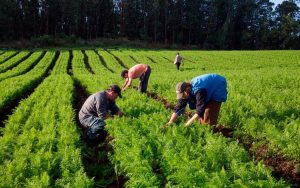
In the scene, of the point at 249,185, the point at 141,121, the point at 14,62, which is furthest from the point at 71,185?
the point at 14,62

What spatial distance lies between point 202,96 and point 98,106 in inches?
105

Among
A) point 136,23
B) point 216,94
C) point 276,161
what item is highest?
point 136,23

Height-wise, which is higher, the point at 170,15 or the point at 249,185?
the point at 170,15

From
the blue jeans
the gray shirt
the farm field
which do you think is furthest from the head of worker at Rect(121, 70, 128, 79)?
the blue jeans

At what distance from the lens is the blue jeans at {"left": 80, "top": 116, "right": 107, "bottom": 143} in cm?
847

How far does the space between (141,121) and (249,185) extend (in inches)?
156

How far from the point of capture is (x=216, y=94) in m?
8.22

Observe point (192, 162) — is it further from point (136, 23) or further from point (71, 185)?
point (136, 23)

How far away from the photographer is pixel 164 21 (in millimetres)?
87562

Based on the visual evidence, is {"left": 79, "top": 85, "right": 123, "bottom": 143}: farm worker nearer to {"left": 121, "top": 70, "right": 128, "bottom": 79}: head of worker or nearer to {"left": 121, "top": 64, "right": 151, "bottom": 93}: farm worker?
{"left": 121, "top": 70, "right": 128, "bottom": 79}: head of worker

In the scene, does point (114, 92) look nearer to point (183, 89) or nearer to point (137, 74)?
point (183, 89)

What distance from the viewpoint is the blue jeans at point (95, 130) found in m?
8.47

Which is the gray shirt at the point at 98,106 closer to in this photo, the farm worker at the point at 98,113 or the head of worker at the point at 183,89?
the farm worker at the point at 98,113

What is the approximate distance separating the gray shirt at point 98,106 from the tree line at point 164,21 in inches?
2700
